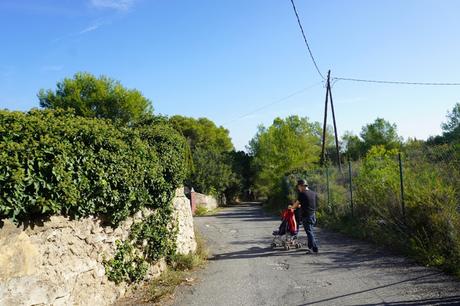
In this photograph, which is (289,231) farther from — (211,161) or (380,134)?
(380,134)

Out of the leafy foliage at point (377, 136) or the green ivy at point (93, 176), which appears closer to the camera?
the green ivy at point (93, 176)

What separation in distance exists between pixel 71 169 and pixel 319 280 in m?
4.69

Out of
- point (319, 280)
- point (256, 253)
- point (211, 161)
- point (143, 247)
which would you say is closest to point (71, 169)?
point (143, 247)

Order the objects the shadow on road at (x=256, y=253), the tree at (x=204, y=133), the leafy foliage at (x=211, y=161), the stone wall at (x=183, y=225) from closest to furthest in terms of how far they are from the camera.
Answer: the stone wall at (x=183, y=225)
the shadow on road at (x=256, y=253)
the leafy foliage at (x=211, y=161)
the tree at (x=204, y=133)

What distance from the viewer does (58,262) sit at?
5.53 m

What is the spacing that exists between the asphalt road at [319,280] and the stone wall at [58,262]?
52.8 inches

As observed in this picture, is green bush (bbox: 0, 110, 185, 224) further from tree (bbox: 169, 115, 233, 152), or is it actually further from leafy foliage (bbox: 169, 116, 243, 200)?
tree (bbox: 169, 115, 233, 152)

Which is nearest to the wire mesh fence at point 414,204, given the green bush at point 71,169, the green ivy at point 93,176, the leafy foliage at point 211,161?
the green ivy at point 93,176

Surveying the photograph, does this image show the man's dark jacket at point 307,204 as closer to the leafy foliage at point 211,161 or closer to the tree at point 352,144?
the leafy foliage at point 211,161

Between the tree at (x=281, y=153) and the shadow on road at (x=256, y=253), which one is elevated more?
the tree at (x=281, y=153)

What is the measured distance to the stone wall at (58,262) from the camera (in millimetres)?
4734


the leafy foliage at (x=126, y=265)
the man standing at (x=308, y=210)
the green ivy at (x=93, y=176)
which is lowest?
the leafy foliage at (x=126, y=265)

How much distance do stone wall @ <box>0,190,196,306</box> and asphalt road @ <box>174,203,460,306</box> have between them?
1.34m

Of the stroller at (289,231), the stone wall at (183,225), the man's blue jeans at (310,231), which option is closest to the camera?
the stone wall at (183,225)
